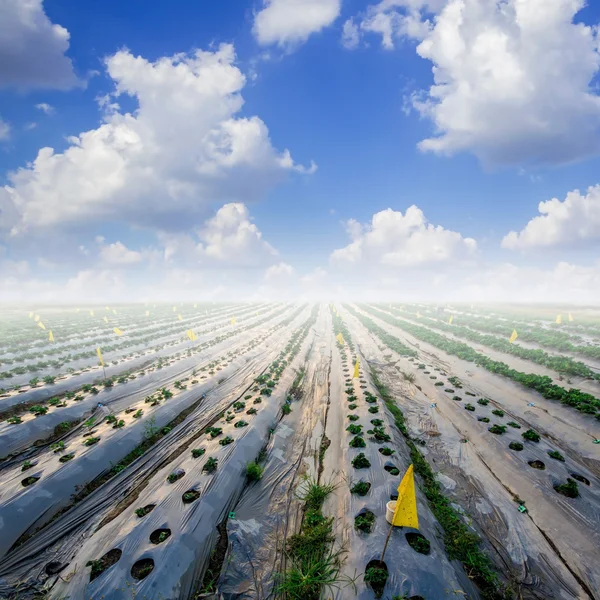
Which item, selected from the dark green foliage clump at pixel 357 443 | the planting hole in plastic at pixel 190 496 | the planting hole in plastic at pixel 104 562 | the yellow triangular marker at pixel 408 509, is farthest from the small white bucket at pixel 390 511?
the planting hole in plastic at pixel 104 562

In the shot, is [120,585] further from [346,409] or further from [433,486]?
[346,409]

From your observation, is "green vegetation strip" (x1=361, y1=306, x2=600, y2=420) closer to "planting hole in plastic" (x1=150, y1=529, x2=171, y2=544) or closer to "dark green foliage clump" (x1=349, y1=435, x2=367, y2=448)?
"dark green foliage clump" (x1=349, y1=435, x2=367, y2=448)

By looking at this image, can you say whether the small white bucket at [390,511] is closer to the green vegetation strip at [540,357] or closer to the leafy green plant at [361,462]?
the leafy green plant at [361,462]

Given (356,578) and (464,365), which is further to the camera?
(464,365)

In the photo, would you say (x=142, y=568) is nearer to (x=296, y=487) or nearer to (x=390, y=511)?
(x=296, y=487)

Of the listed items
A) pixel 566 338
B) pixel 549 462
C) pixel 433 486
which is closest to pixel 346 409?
pixel 433 486

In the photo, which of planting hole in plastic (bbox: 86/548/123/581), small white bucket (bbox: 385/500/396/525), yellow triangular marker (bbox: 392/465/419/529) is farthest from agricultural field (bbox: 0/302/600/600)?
yellow triangular marker (bbox: 392/465/419/529)

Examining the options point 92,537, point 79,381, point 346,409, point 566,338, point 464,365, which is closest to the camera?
point 92,537
